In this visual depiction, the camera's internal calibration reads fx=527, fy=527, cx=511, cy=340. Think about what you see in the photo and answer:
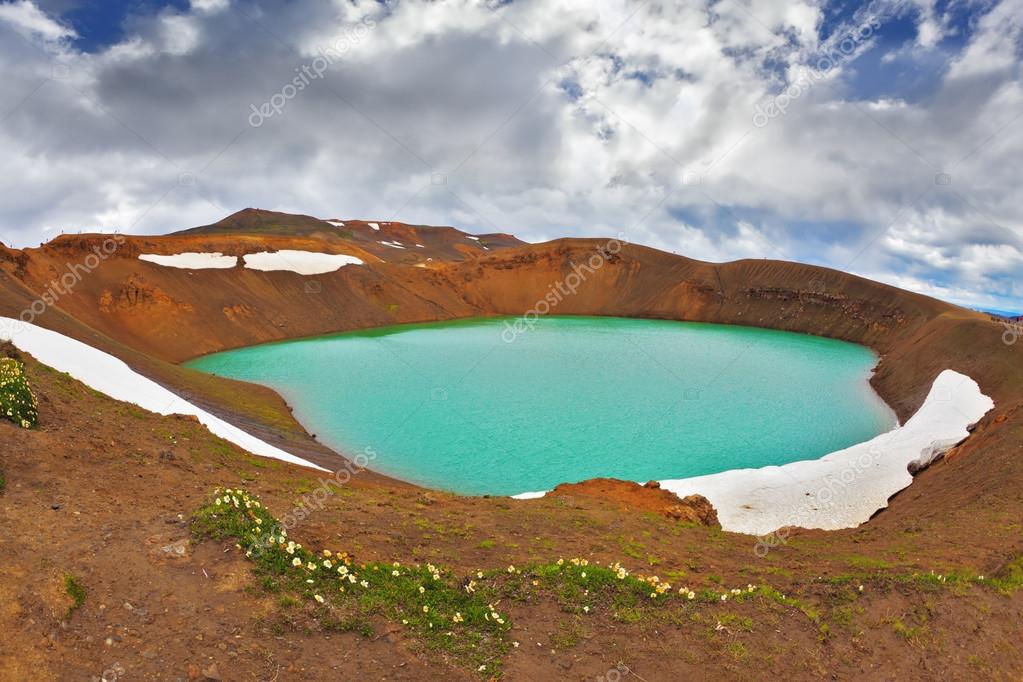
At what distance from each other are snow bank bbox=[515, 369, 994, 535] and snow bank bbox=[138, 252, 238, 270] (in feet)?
199

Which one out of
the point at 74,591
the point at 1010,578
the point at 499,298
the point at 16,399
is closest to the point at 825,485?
the point at 1010,578

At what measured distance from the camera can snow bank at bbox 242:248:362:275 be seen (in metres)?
70.9

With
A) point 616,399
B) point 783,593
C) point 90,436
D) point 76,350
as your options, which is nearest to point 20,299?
point 76,350

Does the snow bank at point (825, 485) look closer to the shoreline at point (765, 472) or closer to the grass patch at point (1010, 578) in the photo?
the shoreline at point (765, 472)

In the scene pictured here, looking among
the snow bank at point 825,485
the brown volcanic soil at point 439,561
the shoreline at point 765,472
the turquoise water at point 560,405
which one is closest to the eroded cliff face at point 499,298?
the turquoise water at point 560,405

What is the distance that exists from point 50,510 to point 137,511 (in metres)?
1.16

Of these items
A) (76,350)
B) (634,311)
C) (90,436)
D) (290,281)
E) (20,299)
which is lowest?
(90,436)

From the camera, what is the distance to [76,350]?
20.7 m

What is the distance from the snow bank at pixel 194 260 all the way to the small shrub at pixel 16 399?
192 feet

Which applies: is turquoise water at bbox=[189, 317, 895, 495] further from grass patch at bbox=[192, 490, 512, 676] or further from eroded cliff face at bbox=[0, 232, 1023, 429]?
grass patch at bbox=[192, 490, 512, 676]

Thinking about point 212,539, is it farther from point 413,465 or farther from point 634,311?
point 634,311

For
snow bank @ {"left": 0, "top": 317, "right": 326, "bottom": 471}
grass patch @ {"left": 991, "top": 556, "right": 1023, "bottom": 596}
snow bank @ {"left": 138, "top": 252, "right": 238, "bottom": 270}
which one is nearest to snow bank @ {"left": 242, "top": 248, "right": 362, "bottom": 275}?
snow bank @ {"left": 138, "top": 252, "right": 238, "bottom": 270}

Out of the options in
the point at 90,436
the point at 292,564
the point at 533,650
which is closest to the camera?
the point at 533,650

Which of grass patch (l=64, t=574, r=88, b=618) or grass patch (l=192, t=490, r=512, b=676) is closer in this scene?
grass patch (l=64, t=574, r=88, b=618)
